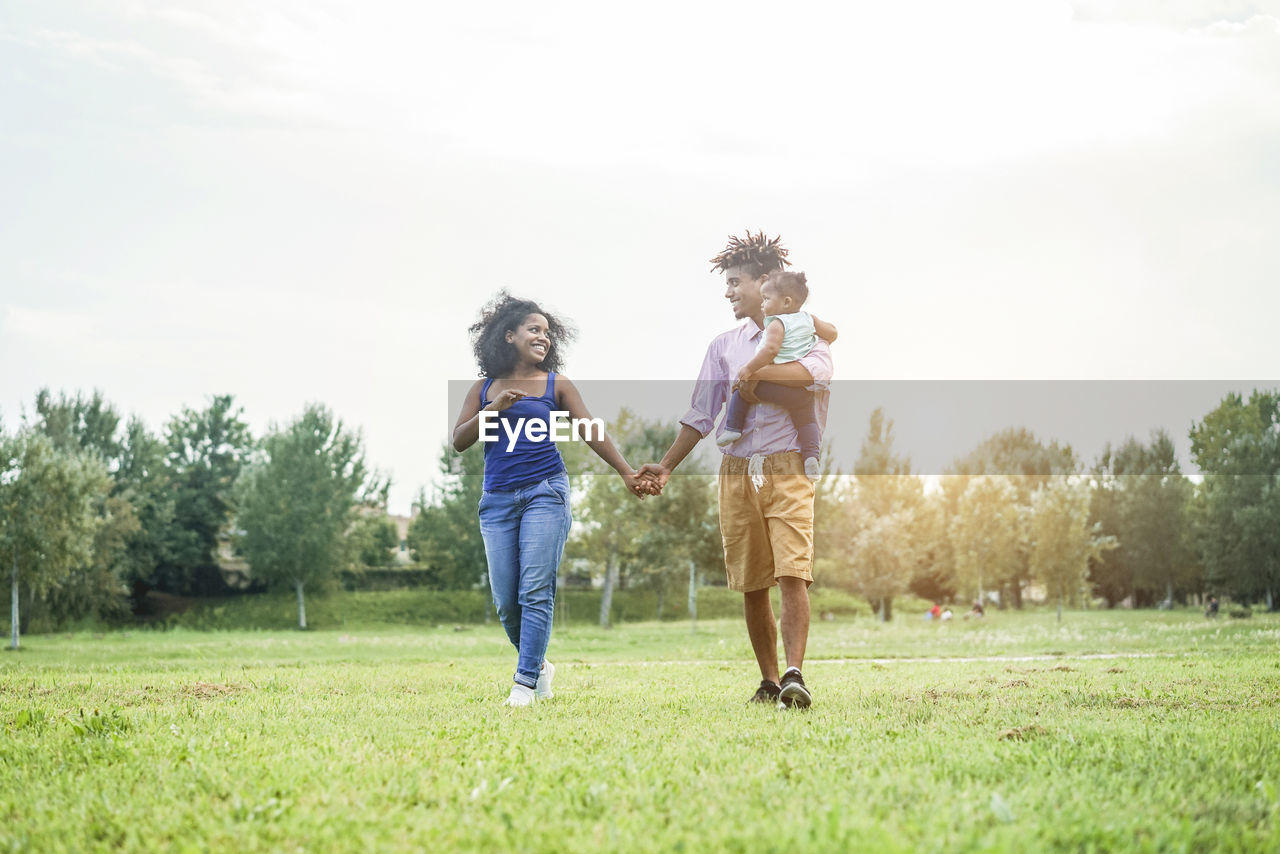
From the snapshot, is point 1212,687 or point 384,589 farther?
point 384,589

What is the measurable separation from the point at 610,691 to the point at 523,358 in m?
2.42

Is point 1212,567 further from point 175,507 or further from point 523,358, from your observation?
point 175,507

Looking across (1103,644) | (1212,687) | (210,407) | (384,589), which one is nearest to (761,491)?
(1212,687)

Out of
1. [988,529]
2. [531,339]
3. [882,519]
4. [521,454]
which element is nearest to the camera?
[521,454]

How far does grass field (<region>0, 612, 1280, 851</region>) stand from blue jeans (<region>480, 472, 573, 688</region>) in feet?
1.49

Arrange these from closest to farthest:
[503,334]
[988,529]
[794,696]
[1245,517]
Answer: [794,696], [503,334], [1245,517], [988,529]

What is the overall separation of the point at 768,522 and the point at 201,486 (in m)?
52.5

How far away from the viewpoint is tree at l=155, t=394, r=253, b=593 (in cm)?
4900

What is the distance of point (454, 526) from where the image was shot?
43.6 m

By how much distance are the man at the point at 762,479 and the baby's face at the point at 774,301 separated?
28cm

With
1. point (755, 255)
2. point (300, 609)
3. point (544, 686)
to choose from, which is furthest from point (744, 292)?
point (300, 609)

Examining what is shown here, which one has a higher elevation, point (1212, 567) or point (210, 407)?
point (210, 407)

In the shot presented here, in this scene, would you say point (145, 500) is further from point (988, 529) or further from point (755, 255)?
point (755, 255)

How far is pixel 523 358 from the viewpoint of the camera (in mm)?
6527
